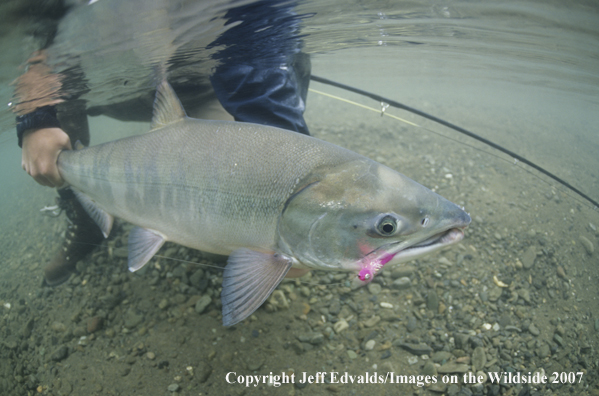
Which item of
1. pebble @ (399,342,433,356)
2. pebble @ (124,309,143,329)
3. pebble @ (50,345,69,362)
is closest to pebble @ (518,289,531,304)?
pebble @ (399,342,433,356)

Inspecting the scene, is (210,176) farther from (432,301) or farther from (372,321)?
(432,301)

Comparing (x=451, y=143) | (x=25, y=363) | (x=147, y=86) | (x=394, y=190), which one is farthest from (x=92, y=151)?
(x=451, y=143)

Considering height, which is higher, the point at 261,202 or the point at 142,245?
the point at 261,202

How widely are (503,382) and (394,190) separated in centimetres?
211

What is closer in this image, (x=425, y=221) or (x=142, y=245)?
(x=425, y=221)

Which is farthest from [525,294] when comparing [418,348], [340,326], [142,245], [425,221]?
[142,245]

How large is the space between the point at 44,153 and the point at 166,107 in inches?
63.8

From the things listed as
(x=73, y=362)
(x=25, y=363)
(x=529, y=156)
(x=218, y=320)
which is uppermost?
(x=218, y=320)

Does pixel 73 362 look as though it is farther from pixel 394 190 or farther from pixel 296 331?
pixel 394 190

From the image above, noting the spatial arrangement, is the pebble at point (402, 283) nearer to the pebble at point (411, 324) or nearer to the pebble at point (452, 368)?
the pebble at point (411, 324)

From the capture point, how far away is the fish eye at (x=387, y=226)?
1551 millimetres

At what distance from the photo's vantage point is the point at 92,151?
2496mm

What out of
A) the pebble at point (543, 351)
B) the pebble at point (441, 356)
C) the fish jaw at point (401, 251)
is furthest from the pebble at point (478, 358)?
the fish jaw at point (401, 251)

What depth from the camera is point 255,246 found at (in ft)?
6.32
